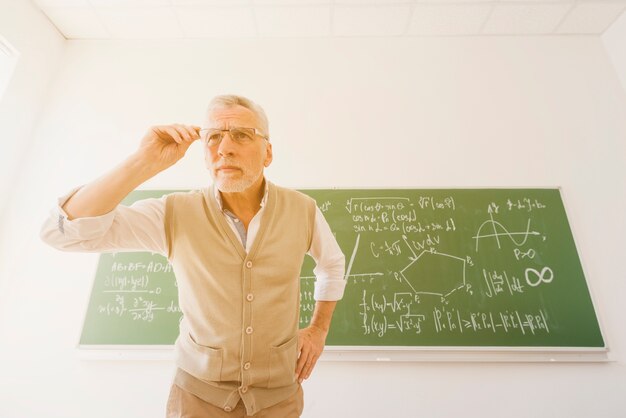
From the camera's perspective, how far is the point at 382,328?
2.04 m

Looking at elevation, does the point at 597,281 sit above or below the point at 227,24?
below

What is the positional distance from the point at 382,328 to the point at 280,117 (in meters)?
1.82

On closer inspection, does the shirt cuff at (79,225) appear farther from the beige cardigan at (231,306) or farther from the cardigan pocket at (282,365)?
the cardigan pocket at (282,365)

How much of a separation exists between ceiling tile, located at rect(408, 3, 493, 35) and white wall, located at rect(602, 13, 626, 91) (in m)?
1.15

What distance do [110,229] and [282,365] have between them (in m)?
0.73

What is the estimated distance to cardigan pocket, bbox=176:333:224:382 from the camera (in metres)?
0.98

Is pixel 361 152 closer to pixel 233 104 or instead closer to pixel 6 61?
pixel 233 104

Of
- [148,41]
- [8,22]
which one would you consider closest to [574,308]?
[148,41]

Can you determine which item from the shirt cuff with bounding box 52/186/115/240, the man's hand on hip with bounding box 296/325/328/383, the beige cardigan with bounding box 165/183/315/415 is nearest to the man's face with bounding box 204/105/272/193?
the beige cardigan with bounding box 165/183/315/415

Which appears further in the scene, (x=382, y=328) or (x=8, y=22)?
(x=8, y=22)

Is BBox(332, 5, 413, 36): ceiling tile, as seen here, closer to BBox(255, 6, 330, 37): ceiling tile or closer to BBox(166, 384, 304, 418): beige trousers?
BBox(255, 6, 330, 37): ceiling tile

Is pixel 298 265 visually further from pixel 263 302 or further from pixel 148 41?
pixel 148 41

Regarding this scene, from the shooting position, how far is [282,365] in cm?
106

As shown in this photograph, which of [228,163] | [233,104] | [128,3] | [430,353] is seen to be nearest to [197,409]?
[228,163]
